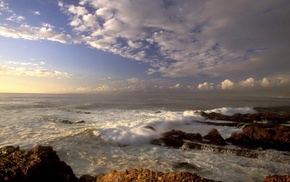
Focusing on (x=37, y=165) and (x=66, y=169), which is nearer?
(x=37, y=165)

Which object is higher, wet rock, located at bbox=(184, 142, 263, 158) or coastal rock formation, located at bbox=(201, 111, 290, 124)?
coastal rock formation, located at bbox=(201, 111, 290, 124)

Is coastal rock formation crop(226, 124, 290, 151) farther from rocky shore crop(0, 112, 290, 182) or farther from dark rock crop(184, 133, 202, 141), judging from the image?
dark rock crop(184, 133, 202, 141)

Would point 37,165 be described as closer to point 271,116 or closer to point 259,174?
point 259,174

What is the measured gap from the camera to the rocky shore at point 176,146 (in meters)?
4.72

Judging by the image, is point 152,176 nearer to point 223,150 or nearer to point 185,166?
point 185,166

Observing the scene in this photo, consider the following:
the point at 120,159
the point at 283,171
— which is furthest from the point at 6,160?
the point at 283,171

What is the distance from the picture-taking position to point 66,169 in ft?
19.4

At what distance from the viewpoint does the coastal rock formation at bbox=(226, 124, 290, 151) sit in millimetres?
11938

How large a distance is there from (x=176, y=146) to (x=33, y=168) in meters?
7.93

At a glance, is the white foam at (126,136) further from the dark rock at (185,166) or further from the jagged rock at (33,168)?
the jagged rock at (33,168)

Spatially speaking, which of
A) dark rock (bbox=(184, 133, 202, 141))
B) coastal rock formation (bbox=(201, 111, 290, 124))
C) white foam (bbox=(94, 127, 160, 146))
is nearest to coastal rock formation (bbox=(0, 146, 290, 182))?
white foam (bbox=(94, 127, 160, 146))

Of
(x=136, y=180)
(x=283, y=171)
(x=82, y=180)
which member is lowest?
(x=283, y=171)

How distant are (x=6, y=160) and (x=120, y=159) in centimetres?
506

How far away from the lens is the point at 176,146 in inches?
465
